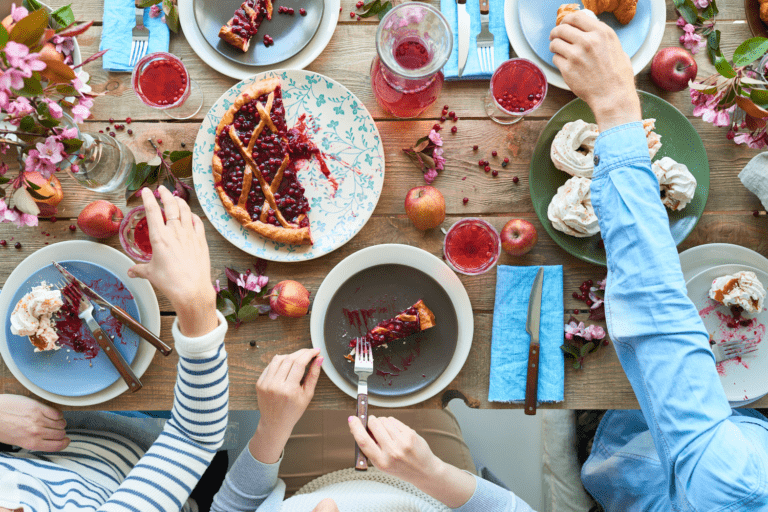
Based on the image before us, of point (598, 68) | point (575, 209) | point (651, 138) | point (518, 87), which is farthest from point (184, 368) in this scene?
point (651, 138)

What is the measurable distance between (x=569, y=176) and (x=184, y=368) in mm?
1493

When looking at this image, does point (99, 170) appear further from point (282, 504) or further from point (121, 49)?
point (282, 504)

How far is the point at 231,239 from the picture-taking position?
1769mm

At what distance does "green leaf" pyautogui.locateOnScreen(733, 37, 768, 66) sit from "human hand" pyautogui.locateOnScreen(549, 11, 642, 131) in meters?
0.30

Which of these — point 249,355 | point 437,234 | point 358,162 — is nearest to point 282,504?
point 249,355

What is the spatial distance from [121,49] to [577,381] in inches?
85.2

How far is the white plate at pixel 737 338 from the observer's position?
1.72 meters

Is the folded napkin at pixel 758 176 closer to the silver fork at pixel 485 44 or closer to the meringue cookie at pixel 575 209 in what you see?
the meringue cookie at pixel 575 209

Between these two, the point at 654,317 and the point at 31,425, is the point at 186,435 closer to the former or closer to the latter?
the point at 31,425

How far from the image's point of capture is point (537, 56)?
182 cm

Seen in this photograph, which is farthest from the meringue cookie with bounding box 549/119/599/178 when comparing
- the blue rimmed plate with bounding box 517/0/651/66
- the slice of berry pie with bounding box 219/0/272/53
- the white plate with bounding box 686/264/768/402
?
the slice of berry pie with bounding box 219/0/272/53

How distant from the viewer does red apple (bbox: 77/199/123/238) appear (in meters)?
1.72

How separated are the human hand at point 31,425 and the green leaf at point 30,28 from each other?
1285 mm

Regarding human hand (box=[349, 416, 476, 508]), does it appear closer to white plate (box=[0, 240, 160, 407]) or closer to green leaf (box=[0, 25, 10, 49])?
white plate (box=[0, 240, 160, 407])
